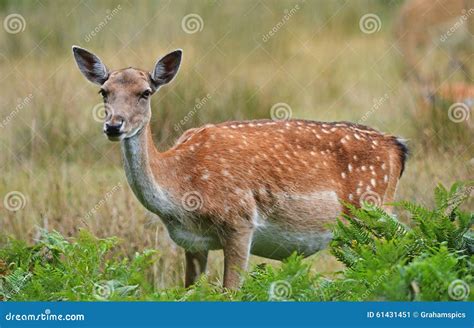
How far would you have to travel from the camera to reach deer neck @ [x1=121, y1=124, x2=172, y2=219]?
330 inches

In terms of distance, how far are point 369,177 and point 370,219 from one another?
2.18 metres

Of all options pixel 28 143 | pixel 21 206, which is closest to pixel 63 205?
pixel 21 206

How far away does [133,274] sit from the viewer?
6676 mm

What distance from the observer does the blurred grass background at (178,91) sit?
34.3 feet

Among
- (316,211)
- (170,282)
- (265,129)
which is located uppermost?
(265,129)

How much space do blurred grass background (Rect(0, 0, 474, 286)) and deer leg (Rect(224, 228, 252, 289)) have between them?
903 millimetres

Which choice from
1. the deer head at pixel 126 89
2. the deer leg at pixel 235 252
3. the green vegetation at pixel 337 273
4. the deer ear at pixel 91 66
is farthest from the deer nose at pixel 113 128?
the deer leg at pixel 235 252

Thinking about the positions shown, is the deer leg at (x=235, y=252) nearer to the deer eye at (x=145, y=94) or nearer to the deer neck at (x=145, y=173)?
the deer neck at (x=145, y=173)

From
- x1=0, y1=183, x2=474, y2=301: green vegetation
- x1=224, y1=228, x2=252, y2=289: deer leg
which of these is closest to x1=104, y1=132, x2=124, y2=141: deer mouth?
x1=0, y1=183, x2=474, y2=301: green vegetation

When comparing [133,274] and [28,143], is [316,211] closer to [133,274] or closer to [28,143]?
[133,274]

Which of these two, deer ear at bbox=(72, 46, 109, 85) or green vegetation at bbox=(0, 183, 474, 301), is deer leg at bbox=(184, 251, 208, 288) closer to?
green vegetation at bbox=(0, 183, 474, 301)

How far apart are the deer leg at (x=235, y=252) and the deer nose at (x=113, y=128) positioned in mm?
1111

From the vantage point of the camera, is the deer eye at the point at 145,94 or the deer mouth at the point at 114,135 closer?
the deer mouth at the point at 114,135

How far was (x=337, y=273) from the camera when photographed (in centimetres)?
671
